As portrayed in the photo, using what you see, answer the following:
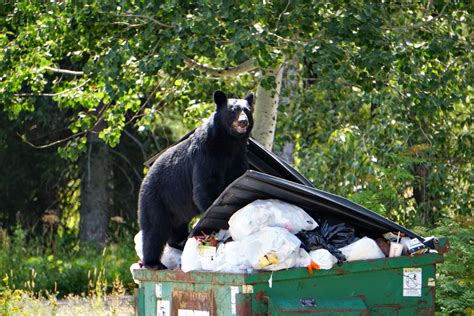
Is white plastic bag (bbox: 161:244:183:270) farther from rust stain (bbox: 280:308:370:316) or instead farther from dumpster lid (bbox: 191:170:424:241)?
rust stain (bbox: 280:308:370:316)

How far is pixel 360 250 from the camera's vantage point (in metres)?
5.59

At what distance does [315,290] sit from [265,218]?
0.49 meters

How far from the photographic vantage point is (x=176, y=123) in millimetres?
17500

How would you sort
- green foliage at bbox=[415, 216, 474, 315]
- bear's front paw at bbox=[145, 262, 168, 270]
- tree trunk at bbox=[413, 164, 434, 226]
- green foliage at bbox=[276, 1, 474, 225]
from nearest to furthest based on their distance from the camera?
bear's front paw at bbox=[145, 262, 168, 270], green foliage at bbox=[415, 216, 474, 315], green foliage at bbox=[276, 1, 474, 225], tree trunk at bbox=[413, 164, 434, 226]

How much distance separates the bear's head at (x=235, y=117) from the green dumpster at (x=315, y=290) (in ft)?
3.64

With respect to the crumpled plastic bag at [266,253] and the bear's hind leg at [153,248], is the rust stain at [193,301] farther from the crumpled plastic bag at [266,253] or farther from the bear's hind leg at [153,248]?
the bear's hind leg at [153,248]

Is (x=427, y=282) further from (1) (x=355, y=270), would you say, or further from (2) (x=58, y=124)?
(2) (x=58, y=124)

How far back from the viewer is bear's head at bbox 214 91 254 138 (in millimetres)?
6434

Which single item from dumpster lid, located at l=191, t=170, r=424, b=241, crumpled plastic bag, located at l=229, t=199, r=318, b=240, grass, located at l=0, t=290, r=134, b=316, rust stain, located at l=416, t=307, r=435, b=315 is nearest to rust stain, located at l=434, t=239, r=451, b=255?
dumpster lid, located at l=191, t=170, r=424, b=241

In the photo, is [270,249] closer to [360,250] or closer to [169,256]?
[360,250]

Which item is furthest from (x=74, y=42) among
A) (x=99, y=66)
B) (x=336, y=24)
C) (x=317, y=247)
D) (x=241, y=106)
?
(x=317, y=247)

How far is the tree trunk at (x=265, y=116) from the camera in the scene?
10.2m

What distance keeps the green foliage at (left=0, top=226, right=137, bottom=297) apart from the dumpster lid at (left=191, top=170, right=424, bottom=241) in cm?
752

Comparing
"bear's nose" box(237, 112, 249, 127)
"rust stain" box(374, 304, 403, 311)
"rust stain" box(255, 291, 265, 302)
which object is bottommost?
"rust stain" box(374, 304, 403, 311)
